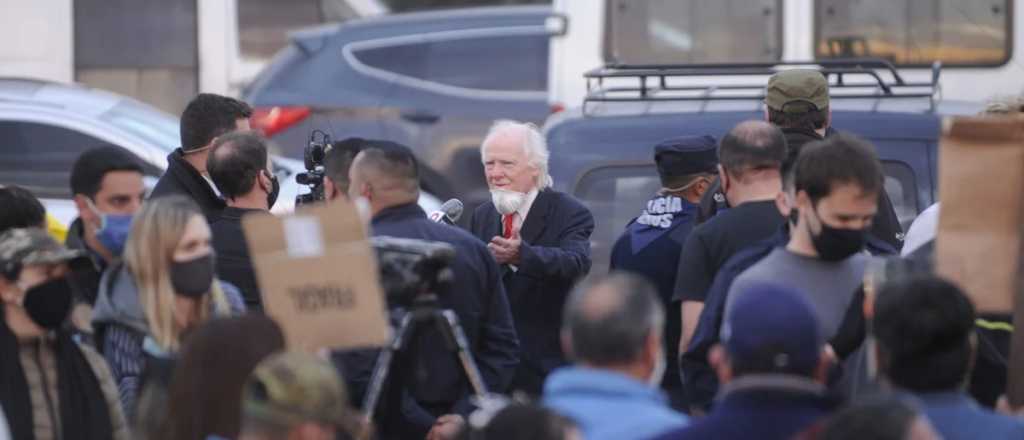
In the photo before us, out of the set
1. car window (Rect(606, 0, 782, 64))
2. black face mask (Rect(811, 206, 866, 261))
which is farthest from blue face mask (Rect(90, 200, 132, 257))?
car window (Rect(606, 0, 782, 64))

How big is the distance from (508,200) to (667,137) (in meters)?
1.21

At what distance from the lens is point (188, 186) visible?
25.3 feet

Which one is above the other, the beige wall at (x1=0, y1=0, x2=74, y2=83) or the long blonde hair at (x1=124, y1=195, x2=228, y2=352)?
the beige wall at (x1=0, y1=0, x2=74, y2=83)

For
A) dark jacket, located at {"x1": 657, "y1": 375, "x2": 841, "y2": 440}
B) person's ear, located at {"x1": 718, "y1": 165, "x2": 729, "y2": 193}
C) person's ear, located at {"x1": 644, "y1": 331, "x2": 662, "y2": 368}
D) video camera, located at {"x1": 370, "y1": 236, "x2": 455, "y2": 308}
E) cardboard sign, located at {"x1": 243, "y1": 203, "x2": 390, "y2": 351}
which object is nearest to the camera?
dark jacket, located at {"x1": 657, "y1": 375, "x2": 841, "y2": 440}

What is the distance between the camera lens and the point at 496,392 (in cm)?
677

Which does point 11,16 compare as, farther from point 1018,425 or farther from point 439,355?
point 1018,425

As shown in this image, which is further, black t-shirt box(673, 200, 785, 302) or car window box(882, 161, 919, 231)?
car window box(882, 161, 919, 231)

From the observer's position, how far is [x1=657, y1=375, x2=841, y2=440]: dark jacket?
443 cm

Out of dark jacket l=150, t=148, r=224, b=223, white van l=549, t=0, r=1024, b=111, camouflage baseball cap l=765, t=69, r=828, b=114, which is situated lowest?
dark jacket l=150, t=148, r=224, b=223

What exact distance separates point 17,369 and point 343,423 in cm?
136

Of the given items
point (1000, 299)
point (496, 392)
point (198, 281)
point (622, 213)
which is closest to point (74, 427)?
point (198, 281)

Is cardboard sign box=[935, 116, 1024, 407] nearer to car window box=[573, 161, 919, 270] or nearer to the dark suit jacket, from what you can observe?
the dark suit jacket

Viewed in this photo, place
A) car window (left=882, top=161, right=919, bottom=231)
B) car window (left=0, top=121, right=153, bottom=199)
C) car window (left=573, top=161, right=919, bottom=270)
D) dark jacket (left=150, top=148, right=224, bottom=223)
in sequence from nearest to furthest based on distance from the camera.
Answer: dark jacket (left=150, top=148, right=224, bottom=223) < car window (left=882, top=161, right=919, bottom=231) < car window (left=573, top=161, right=919, bottom=270) < car window (left=0, top=121, right=153, bottom=199)

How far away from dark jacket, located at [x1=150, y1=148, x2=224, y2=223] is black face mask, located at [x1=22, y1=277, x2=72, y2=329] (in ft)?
6.30
